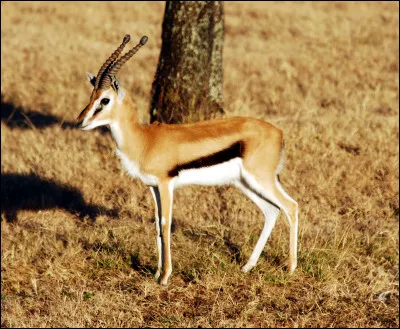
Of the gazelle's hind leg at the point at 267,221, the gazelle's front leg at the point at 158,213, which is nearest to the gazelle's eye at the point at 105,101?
the gazelle's front leg at the point at 158,213

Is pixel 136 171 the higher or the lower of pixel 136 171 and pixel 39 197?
the higher

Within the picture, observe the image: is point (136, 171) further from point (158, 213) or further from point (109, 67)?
point (109, 67)

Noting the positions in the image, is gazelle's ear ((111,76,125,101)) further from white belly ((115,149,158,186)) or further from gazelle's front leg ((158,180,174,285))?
gazelle's front leg ((158,180,174,285))

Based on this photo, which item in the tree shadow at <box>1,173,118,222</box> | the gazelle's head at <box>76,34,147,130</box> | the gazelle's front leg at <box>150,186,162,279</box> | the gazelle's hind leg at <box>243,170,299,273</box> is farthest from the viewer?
the tree shadow at <box>1,173,118,222</box>

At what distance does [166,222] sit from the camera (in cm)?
611

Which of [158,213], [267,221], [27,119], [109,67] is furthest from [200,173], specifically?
[27,119]

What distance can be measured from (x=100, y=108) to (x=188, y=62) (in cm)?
367

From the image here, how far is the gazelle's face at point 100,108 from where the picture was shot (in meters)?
5.68

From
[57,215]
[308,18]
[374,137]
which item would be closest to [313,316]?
[57,215]

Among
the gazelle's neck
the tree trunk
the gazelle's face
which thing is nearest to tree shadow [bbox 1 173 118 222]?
the tree trunk

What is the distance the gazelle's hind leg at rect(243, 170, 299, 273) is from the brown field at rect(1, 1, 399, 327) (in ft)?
0.68

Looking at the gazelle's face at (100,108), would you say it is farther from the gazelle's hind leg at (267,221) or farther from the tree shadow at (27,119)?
the tree shadow at (27,119)

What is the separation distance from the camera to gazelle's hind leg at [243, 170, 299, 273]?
618 centimetres

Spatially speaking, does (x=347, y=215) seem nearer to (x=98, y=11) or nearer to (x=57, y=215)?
(x=57, y=215)
